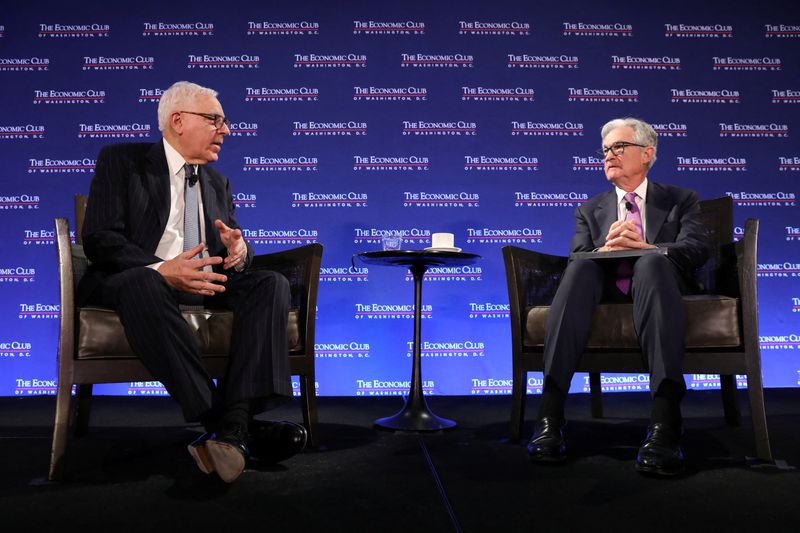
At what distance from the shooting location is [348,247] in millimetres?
3746

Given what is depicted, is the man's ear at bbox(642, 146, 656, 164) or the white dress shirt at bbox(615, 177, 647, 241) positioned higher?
the man's ear at bbox(642, 146, 656, 164)

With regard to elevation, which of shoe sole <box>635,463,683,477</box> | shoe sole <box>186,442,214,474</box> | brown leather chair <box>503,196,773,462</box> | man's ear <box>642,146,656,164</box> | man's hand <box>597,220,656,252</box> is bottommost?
shoe sole <box>635,463,683,477</box>

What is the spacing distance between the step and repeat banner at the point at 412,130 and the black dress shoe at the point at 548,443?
1864mm

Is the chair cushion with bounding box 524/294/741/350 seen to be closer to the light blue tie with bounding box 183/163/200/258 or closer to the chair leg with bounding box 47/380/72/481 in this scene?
the light blue tie with bounding box 183/163/200/258

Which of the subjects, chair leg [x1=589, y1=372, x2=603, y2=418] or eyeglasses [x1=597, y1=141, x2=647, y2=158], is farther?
chair leg [x1=589, y1=372, x2=603, y2=418]

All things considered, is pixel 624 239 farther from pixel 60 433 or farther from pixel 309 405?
pixel 60 433

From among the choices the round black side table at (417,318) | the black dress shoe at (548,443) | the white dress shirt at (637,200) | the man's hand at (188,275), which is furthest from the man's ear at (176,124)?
the white dress shirt at (637,200)

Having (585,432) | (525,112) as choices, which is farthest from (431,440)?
(525,112)

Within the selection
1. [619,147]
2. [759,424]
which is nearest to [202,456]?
[759,424]

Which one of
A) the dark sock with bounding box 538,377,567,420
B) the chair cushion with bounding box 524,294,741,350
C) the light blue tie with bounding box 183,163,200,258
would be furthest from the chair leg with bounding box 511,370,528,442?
the light blue tie with bounding box 183,163,200,258

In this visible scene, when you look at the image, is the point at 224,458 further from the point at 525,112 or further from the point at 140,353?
the point at 525,112

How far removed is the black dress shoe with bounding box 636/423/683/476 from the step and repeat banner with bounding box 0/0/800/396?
1.95 meters

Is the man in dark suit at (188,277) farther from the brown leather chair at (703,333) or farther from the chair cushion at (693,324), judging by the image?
the chair cushion at (693,324)

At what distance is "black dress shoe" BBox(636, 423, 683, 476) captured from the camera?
1.65m
